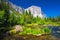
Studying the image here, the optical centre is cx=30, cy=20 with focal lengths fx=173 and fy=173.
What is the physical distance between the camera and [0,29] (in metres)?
42.8

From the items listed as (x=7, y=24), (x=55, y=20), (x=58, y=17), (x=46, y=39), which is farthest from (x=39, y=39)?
(x=58, y=17)

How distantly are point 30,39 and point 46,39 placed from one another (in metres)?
3.04

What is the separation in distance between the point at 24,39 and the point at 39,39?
2.93 m

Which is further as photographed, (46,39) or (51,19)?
(51,19)

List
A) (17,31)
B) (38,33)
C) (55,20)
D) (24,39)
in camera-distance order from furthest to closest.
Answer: (55,20), (17,31), (38,33), (24,39)

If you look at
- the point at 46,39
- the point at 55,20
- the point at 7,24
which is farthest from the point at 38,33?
the point at 55,20

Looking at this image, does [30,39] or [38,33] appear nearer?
[30,39]

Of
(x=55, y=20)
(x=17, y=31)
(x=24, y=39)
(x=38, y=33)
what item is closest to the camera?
(x=24, y=39)

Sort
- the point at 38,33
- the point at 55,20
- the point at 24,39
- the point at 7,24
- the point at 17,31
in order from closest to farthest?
the point at 24,39 < the point at 38,33 < the point at 17,31 < the point at 7,24 < the point at 55,20

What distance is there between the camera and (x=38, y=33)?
42.0 meters

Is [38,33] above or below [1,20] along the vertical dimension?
A: below

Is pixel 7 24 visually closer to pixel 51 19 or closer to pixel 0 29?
pixel 0 29

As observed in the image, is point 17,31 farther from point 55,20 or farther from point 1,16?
point 55,20

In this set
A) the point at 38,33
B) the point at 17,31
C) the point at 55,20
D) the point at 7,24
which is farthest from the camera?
the point at 55,20
